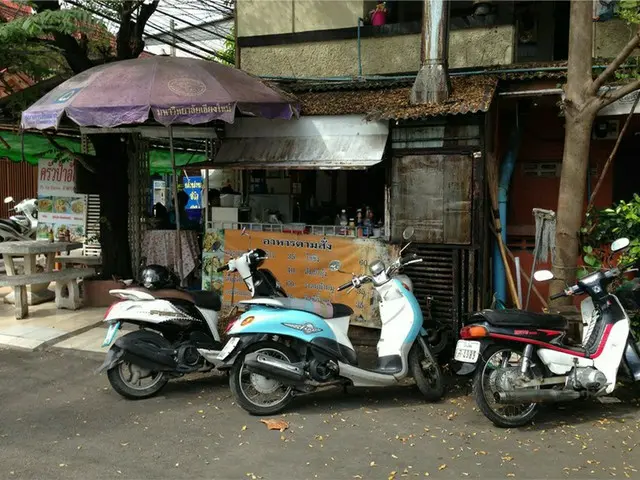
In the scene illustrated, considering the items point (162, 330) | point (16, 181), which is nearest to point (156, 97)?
point (162, 330)

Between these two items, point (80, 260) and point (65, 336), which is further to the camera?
point (80, 260)

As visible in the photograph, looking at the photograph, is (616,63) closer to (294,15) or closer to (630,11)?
(630,11)

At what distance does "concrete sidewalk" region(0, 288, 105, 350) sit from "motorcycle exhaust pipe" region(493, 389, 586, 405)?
17.8ft

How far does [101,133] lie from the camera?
852 centimetres

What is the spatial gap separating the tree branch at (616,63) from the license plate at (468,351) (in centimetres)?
274

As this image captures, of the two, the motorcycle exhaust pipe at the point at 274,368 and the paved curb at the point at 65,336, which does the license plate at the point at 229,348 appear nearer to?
the motorcycle exhaust pipe at the point at 274,368

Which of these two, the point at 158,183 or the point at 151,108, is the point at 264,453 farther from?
the point at 158,183

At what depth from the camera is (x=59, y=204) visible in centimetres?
987

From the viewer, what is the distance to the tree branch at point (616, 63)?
5.14m

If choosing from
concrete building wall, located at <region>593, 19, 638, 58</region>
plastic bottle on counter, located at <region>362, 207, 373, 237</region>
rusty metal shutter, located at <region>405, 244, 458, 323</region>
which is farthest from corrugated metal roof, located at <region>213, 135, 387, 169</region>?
concrete building wall, located at <region>593, 19, 638, 58</region>

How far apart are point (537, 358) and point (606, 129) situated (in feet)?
14.1

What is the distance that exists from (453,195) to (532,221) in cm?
229

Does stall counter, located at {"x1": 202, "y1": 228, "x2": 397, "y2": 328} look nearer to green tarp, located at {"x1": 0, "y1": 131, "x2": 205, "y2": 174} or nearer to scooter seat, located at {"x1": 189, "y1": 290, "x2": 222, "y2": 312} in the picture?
scooter seat, located at {"x1": 189, "y1": 290, "x2": 222, "y2": 312}

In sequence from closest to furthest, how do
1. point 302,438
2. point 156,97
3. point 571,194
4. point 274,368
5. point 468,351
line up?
point 302,438
point 468,351
point 274,368
point 571,194
point 156,97
